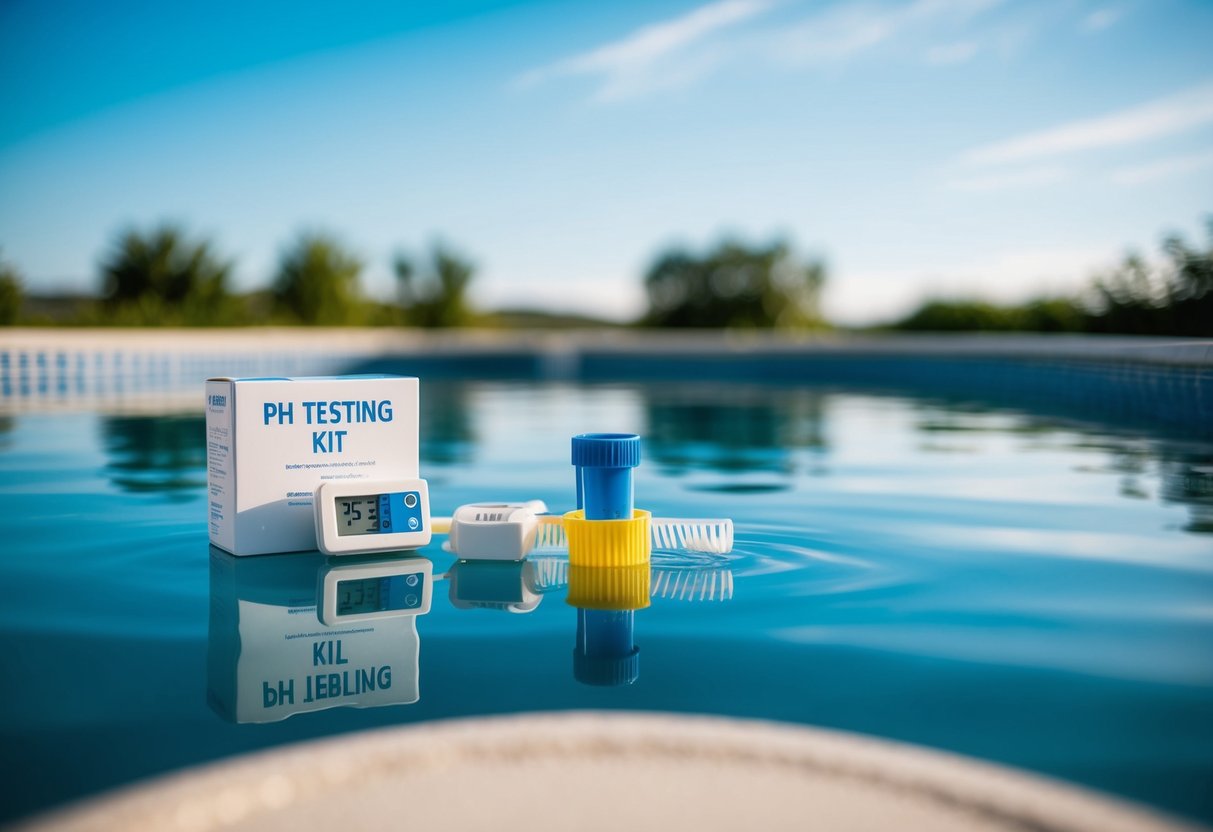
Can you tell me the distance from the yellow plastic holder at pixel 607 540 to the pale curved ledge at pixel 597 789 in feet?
4.95

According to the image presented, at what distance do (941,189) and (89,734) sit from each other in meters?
22.8

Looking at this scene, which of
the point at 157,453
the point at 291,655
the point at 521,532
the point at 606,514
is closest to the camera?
the point at 291,655

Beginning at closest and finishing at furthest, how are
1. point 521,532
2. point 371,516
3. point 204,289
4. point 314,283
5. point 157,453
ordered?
point 521,532
point 371,516
point 157,453
point 204,289
point 314,283

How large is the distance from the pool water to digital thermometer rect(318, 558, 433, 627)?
7 cm

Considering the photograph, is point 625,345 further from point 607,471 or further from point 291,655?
point 291,655

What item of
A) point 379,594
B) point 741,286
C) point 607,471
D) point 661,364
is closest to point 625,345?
point 661,364

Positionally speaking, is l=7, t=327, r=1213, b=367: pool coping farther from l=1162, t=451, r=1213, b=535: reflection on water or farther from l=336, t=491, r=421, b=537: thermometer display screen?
l=336, t=491, r=421, b=537: thermometer display screen

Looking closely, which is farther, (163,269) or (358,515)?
(163,269)

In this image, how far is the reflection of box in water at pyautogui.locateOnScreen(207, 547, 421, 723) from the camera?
6.11 ft

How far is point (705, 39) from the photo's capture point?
21.0 metres

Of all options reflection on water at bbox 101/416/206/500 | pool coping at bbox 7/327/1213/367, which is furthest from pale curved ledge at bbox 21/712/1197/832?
pool coping at bbox 7/327/1213/367

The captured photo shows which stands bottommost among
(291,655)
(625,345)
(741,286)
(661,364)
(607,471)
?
(291,655)

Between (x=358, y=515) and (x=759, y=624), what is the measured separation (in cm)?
141

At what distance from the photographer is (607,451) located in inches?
107
